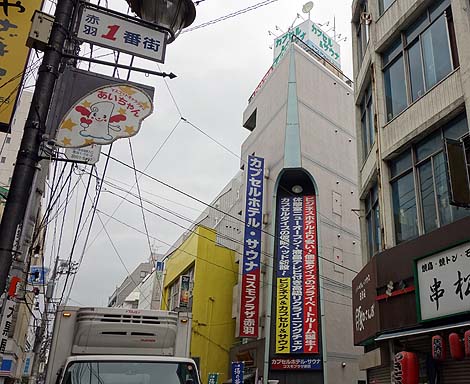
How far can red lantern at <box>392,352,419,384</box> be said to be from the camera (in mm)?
10227

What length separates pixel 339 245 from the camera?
27.0 metres

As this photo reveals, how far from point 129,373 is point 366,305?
8752 millimetres

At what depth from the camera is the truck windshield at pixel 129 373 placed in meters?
6.42

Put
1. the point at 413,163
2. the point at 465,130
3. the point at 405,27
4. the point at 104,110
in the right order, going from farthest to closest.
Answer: the point at 405,27 → the point at 413,163 → the point at 465,130 → the point at 104,110

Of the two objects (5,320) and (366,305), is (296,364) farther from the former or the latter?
(5,320)

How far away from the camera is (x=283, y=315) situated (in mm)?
24531

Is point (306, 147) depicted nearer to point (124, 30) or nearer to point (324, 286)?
point (324, 286)

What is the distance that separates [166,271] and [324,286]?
16293mm

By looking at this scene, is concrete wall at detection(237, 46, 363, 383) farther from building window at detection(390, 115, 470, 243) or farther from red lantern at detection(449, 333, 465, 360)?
red lantern at detection(449, 333, 465, 360)

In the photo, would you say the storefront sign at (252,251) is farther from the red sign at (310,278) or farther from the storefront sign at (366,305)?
the storefront sign at (366,305)

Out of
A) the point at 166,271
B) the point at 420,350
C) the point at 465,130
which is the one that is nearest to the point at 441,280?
the point at 420,350

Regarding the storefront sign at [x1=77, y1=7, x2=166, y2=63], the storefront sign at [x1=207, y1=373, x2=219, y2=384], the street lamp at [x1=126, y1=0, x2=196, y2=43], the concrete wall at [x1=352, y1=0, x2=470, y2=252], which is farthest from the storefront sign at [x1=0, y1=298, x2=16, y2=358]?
the storefront sign at [x1=207, y1=373, x2=219, y2=384]

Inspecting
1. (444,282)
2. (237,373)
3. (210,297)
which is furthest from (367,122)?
(210,297)

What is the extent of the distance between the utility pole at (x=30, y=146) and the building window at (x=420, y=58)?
31.6 ft
